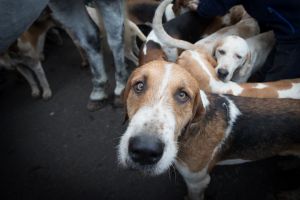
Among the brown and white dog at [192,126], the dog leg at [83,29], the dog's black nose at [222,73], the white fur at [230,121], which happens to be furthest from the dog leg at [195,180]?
the dog leg at [83,29]

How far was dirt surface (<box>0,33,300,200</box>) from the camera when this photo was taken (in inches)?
115

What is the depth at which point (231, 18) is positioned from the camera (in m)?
4.01

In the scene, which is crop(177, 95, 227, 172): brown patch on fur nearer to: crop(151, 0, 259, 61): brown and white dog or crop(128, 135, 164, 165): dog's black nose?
crop(128, 135, 164, 165): dog's black nose

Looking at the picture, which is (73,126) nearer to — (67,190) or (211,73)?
(67,190)

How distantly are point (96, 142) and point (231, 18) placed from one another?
2.39 metres

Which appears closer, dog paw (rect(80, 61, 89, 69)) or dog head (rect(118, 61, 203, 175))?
dog head (rect(118, 61, 203, 175))

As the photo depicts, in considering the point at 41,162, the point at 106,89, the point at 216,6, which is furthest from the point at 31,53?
the point at 216,6

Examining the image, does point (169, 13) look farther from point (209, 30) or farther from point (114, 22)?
point (114, 22)

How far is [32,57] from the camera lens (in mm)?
3701

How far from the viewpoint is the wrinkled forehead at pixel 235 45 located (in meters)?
2.99

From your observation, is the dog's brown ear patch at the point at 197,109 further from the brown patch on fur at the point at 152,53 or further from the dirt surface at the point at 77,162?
the brown patch on fur at the point at 152,53

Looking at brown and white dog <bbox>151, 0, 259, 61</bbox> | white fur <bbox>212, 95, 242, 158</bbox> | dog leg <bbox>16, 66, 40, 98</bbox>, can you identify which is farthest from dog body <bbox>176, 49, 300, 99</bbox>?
dog leg <bbox>16, 66, 40, 98</bbox>

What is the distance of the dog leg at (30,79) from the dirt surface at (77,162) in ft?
0.33

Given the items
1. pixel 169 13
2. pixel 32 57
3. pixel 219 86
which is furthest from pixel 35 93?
pixel 219 86
